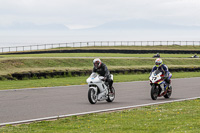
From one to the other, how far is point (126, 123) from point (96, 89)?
14.8ft

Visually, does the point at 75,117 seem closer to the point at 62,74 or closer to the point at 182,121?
the point at 182,121

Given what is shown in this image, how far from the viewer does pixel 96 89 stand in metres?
13.6

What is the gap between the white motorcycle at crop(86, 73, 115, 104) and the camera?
13.5 metres

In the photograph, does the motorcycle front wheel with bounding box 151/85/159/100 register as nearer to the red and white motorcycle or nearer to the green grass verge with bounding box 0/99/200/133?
the red and white motorcycle

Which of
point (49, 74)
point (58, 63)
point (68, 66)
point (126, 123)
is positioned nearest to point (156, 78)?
point (126, 123)

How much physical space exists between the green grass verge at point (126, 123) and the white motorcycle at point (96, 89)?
7.12ft

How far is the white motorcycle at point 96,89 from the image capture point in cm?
1345

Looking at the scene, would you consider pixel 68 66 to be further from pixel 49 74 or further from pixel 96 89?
pixel 96 89

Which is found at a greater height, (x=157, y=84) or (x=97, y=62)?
(x=97, y=62)

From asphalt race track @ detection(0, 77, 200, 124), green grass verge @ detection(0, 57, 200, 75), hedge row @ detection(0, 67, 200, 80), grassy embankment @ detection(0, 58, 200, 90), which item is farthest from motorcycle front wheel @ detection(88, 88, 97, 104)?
green grass verge @ detection(0, 57, 200, 75)

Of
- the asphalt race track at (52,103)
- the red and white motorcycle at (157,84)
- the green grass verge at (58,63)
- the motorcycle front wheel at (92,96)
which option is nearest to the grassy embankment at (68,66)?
the green grass verge at (58,63)

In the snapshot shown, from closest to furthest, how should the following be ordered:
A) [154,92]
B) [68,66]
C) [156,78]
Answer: [156,78] < [154,92] < [68,66]

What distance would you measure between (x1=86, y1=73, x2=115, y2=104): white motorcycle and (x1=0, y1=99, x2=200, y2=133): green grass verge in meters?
2.17

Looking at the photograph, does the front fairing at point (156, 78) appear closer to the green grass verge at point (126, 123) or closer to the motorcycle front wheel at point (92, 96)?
the motorcycle front wheel at point (92, 96)
